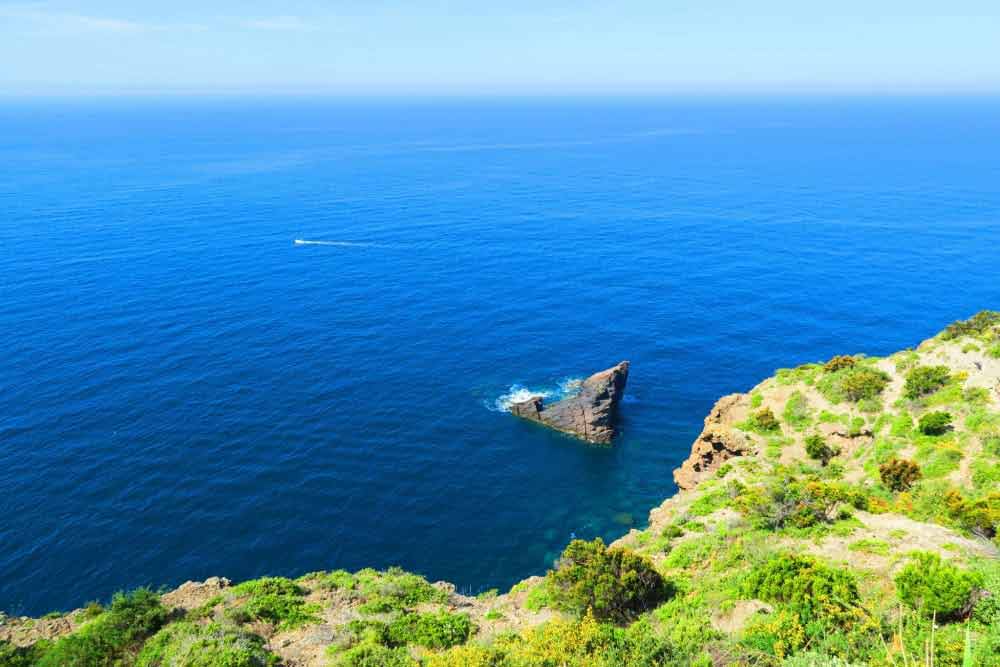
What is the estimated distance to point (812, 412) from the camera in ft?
166

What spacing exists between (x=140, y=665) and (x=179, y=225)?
11453cm

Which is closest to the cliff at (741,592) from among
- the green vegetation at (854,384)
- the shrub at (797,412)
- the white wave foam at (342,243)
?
the green vegetation at (854,384)

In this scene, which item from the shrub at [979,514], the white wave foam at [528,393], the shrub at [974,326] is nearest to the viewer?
the shrub at [979,514]

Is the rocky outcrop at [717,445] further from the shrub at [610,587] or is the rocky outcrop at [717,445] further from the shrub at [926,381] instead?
the shrub at [610,587]

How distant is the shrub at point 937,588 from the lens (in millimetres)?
23078

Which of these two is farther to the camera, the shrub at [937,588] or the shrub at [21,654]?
the shrub at [21,654]

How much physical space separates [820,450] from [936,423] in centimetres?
756

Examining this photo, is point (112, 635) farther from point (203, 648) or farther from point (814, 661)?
point (814, 661)

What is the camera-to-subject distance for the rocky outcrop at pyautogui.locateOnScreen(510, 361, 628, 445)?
207 feet

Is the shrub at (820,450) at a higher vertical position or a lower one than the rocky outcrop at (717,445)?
higher

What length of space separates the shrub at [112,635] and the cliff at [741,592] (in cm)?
9

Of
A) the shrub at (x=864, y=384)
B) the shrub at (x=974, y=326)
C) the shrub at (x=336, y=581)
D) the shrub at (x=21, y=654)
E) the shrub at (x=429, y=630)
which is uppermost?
the shrub at (x=974, y=326)

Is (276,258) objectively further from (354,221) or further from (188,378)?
(188,378)

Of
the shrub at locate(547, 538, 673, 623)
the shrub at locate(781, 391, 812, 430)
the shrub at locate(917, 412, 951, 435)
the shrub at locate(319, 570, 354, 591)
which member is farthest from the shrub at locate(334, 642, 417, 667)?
the shrub at locate(917, 412, 951, 435)
